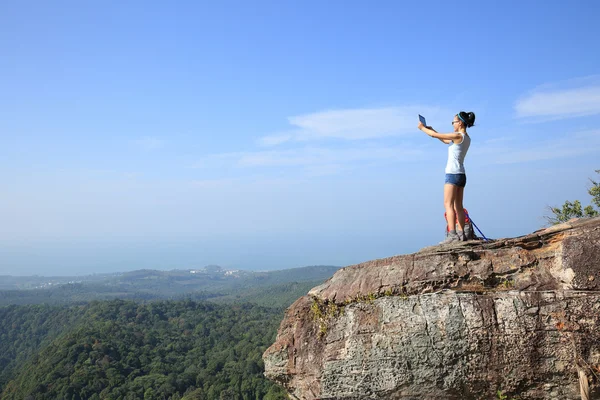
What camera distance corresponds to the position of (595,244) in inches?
283

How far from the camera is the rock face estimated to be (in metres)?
6.99

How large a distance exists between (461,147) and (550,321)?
3538 mm

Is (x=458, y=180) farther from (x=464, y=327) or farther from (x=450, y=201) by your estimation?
(x=464, y=327)

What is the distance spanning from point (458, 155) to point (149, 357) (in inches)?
2843

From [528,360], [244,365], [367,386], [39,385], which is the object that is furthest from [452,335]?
[39,385]

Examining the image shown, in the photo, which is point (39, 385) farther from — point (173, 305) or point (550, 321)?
point (550, 321)

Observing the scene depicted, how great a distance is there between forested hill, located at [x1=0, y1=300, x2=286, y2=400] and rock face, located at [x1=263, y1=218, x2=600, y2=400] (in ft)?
128

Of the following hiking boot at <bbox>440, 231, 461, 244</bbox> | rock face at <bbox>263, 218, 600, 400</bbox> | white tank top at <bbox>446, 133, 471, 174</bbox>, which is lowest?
rock face at <bbox>263, 218, 600, 400</bbox>

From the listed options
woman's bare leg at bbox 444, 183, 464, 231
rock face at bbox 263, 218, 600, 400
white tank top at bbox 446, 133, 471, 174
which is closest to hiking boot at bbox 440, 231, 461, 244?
woman's bare leg at bbox 444, 183, 464, 231

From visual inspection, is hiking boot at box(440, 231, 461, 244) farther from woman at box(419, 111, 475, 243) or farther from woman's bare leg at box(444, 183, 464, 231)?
woman's bare leg at box(444, 183, 464, 231)

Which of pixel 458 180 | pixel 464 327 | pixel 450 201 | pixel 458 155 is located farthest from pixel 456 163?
pixel 464 327

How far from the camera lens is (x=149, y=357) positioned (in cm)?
6956

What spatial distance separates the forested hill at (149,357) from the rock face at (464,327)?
128 feet

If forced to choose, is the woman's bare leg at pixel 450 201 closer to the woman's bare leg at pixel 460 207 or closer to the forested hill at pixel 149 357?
the woman's bare leg at pixel 460 207
